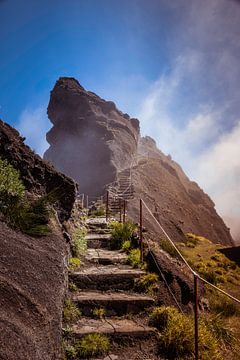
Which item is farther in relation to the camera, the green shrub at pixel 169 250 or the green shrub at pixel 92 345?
the green shrub at pixel 169 250

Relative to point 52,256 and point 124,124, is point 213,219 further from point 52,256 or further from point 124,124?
point 52,256

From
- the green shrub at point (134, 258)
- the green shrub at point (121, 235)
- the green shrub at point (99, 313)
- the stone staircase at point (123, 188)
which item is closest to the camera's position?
the green shrub at point (99, 313)

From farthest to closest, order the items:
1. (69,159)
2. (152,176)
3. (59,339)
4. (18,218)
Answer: (69,159) → (152,176) → (18,218) → (59,339)

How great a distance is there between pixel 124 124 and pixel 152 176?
57.6 ft

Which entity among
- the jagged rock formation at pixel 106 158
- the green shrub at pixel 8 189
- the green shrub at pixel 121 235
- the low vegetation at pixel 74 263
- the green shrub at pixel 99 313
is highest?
the jagged rock formation at pixel 106 158

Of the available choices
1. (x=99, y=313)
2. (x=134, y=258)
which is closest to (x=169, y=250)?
(x=134, y=258)

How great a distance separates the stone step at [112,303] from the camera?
5719 mm

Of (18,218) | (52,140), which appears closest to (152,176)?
(52,140)

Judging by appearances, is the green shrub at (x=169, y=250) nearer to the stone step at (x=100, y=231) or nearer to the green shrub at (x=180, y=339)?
the stone step at (x=100, y=231)

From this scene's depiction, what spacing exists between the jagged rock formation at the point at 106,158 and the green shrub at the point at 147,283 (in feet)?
93.7

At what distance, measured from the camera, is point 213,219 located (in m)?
54.7

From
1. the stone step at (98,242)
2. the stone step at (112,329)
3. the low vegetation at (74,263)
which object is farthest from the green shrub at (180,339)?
the stone step at (98,242)

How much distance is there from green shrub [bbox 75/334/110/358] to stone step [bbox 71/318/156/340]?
0.14 metres

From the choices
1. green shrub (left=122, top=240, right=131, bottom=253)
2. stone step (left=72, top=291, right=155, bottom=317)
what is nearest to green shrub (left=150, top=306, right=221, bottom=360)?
stone step (left=72, top=291, right=155, bottom=317)
